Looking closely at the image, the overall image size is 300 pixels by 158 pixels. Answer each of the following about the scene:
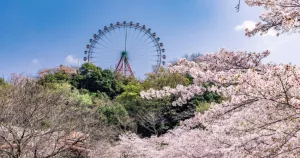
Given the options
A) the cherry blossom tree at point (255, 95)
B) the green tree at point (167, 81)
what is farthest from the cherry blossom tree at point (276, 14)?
the green tree at point (167, 81)

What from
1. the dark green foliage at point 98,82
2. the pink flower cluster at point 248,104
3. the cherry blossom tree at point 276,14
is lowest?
the pink flower cluster at point 248,104

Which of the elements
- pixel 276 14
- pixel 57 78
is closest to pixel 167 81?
pixel 57 78

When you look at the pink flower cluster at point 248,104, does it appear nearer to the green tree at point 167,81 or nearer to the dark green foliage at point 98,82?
the green tree at point 167,81

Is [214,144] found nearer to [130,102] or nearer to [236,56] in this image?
[236,56]

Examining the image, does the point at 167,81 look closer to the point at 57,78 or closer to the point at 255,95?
the point at 57,78

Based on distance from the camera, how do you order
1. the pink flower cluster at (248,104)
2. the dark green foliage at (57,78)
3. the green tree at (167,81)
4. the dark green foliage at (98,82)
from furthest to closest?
the dark green foliage at (98,82), the dark green foliage at (57,78), the green tree at (167,81), the pink flower cluster at (248,104)

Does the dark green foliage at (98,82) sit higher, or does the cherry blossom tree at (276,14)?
the dark green foliage at (98,82)

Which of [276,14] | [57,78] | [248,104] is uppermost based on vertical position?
[57,78]

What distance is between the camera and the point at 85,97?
18.8 metres

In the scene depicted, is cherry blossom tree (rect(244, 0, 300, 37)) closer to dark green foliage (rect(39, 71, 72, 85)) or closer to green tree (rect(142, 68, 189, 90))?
green tree (rect(142, 68, 189, 90))

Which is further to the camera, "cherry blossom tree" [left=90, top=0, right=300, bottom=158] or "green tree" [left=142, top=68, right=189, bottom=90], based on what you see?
"green tree" [left=142, top=68, right=189, bottom=90]

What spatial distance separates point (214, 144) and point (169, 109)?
10.9 meters

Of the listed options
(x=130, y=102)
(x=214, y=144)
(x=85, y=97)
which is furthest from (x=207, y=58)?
(x=85, y=97)

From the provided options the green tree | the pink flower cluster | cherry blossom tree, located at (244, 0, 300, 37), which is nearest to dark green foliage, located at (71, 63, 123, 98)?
the green tree
